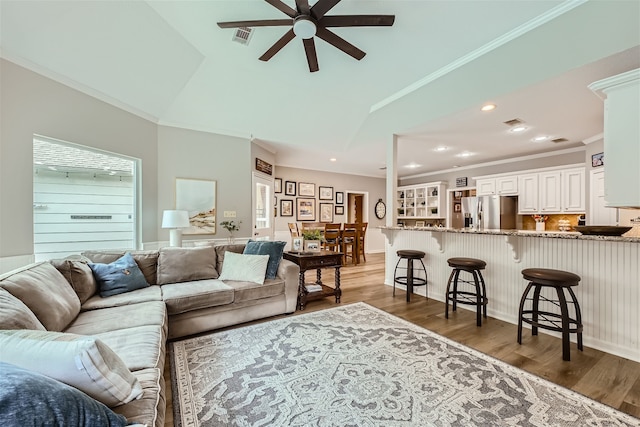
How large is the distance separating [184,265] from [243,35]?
111 inches

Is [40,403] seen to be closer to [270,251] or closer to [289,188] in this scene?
[270,251]

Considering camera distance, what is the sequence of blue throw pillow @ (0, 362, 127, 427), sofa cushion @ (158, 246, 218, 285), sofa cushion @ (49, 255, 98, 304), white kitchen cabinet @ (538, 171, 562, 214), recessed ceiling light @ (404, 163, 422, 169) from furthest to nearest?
recessed ceiling light @ (404, 163, 422, 169) → white kitchen cabinet @ (538, 171, 562, 214) → sofa cushion @ (158, 246, 218, 285) → sofa cushion @ (49, 255, 98, 304) → blue throw pillow @ (0, 362, 127, 427)

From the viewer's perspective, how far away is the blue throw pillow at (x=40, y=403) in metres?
0.69

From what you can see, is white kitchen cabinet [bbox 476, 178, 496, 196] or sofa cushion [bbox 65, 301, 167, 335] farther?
white kitchen cabinet [bbox 476, 178, 496, 196]

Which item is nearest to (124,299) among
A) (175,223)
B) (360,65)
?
(175,223)

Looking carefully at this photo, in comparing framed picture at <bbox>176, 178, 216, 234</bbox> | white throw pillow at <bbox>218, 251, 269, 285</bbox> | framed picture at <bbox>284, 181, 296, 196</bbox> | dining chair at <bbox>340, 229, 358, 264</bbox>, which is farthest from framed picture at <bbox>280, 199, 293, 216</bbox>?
white throw pillow at <bbox>218, 251, 269, 285</bbox>

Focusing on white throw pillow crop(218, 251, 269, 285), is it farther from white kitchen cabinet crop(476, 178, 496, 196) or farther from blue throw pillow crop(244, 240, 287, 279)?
white kitchen cabinet crop(476, 178, 496, 196)

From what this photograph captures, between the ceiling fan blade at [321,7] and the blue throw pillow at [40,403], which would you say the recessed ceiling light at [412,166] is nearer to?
the ceiling fan blade at [321,7]

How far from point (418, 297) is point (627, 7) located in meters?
3.59

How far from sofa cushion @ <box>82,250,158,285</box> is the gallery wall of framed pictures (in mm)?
3935

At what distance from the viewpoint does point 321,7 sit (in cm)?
213

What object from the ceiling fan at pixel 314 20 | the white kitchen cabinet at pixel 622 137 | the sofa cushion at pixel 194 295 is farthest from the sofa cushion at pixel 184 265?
the white kitchen cabinet at pixel 622 137

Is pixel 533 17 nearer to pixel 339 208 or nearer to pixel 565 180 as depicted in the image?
pixel 565 180

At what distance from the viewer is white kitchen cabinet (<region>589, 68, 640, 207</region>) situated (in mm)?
2082
